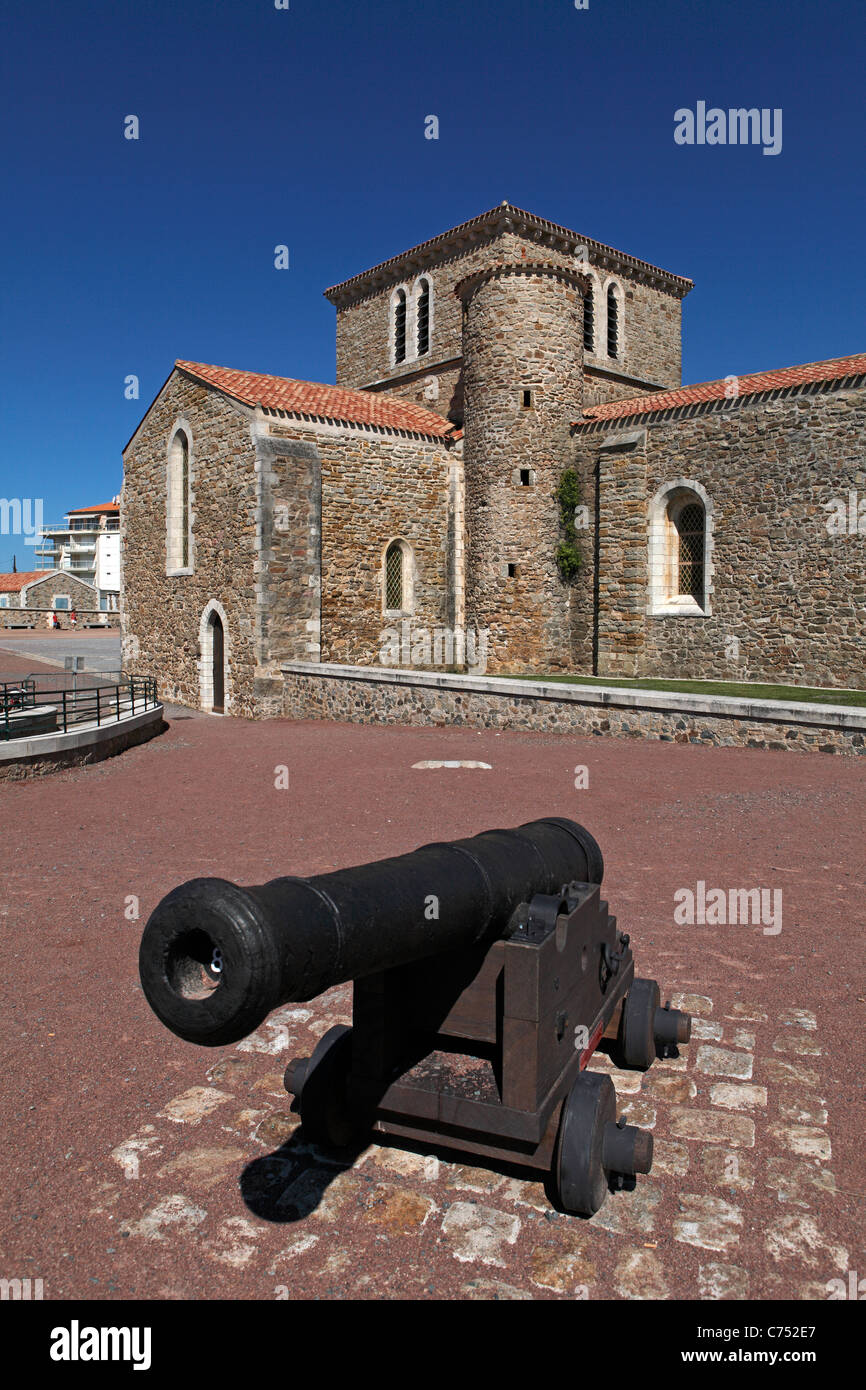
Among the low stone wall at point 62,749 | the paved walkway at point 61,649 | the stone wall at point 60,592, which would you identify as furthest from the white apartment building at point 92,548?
the low stone wall at point 62,749

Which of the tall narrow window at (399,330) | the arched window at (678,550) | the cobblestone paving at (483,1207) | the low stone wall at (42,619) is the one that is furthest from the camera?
the low stone wall at (42,619)

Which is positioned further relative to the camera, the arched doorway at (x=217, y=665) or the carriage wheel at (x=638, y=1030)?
the arched doorway at (x=217, y=665)

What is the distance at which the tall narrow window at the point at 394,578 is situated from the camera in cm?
2073

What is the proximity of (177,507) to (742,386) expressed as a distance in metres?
13.3

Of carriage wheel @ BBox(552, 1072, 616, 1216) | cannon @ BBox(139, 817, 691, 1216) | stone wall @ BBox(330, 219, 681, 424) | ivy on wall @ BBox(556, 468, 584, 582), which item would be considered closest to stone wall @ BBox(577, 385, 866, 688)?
ivy on wall @ BBox(556, 468, 584, 582)

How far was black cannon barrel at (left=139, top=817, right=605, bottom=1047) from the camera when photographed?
2021 mm

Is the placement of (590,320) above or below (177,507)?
above

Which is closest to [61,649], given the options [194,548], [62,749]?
[194,548]

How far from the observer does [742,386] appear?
18047mm

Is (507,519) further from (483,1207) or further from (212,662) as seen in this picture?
(483,1207)

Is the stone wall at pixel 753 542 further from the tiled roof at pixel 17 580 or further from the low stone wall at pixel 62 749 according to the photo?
the tiled roof at pixel 17 580

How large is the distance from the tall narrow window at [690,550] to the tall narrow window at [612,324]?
10.7 metres
